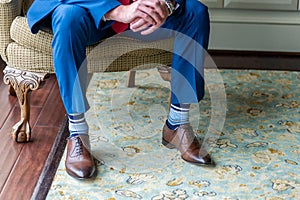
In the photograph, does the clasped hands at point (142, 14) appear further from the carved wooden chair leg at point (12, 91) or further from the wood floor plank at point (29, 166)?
the carved wooden chair leg at point (12, 91)

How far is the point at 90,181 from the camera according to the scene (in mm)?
1938

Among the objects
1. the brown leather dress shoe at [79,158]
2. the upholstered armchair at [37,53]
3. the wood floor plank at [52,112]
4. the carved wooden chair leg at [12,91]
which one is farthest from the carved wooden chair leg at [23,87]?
the carved wooden chair leg at [12,91]

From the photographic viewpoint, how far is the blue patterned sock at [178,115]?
82.1 inches

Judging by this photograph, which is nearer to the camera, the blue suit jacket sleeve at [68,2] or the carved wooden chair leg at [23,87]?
the blue suit jacket sleeve at [68,2]

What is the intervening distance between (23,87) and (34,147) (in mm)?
226

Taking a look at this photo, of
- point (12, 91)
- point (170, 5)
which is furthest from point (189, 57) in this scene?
point (12, 91)

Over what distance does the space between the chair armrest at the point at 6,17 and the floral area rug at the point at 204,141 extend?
1.47 ft

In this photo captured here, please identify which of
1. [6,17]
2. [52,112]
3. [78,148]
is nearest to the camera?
[78,148]

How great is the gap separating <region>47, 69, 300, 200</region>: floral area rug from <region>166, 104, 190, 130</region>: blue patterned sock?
0.32 feet

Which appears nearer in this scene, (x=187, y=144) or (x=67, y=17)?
(x=67, y=17)

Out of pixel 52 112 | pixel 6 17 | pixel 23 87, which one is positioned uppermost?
pixel 6 17

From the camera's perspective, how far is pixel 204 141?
7.13 ft

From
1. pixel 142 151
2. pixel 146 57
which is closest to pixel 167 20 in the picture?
pixel 146 57

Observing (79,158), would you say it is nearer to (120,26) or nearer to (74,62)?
(74,62)
